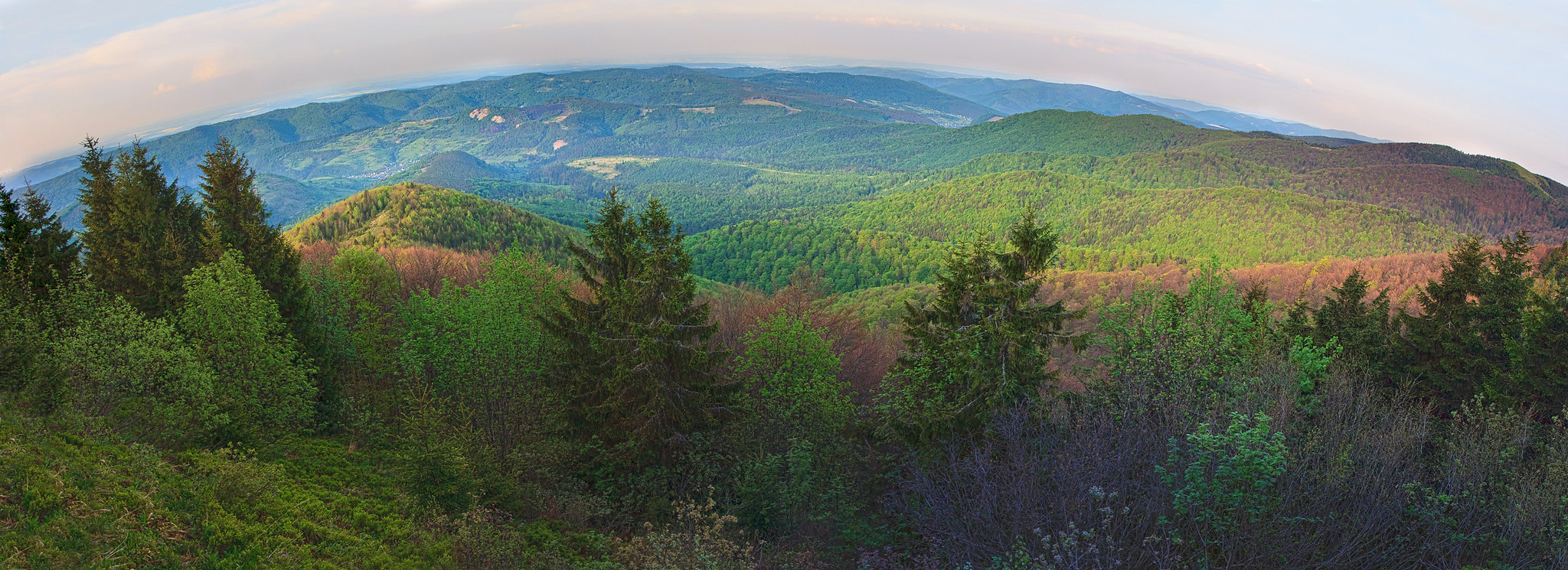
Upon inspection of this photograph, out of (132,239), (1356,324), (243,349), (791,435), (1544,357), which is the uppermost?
(132,239)

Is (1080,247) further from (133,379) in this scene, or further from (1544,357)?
(133,379)

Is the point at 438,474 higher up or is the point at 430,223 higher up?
the point at 438,474

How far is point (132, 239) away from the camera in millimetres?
25438

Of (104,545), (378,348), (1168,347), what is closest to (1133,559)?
(1168,347)

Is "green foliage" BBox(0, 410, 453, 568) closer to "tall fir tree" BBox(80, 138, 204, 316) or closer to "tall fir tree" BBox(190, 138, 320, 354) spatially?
"tall fir tree" BBox(190, 138, 320, 354)

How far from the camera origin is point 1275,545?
428 inches

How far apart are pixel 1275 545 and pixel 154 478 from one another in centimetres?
2002

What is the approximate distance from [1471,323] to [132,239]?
51836mm

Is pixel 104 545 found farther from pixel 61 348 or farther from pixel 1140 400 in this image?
pixel 1140 400

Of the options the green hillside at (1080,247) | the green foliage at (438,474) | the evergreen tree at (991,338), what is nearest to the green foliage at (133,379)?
the green foliage at (438,474)

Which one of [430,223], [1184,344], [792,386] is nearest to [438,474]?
[792,386]

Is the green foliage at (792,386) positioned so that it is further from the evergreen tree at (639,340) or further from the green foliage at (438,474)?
the green foliage at (438,474)

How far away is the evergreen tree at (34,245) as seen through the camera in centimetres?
2020

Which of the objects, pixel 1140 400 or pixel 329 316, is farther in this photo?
pixel 329 316
